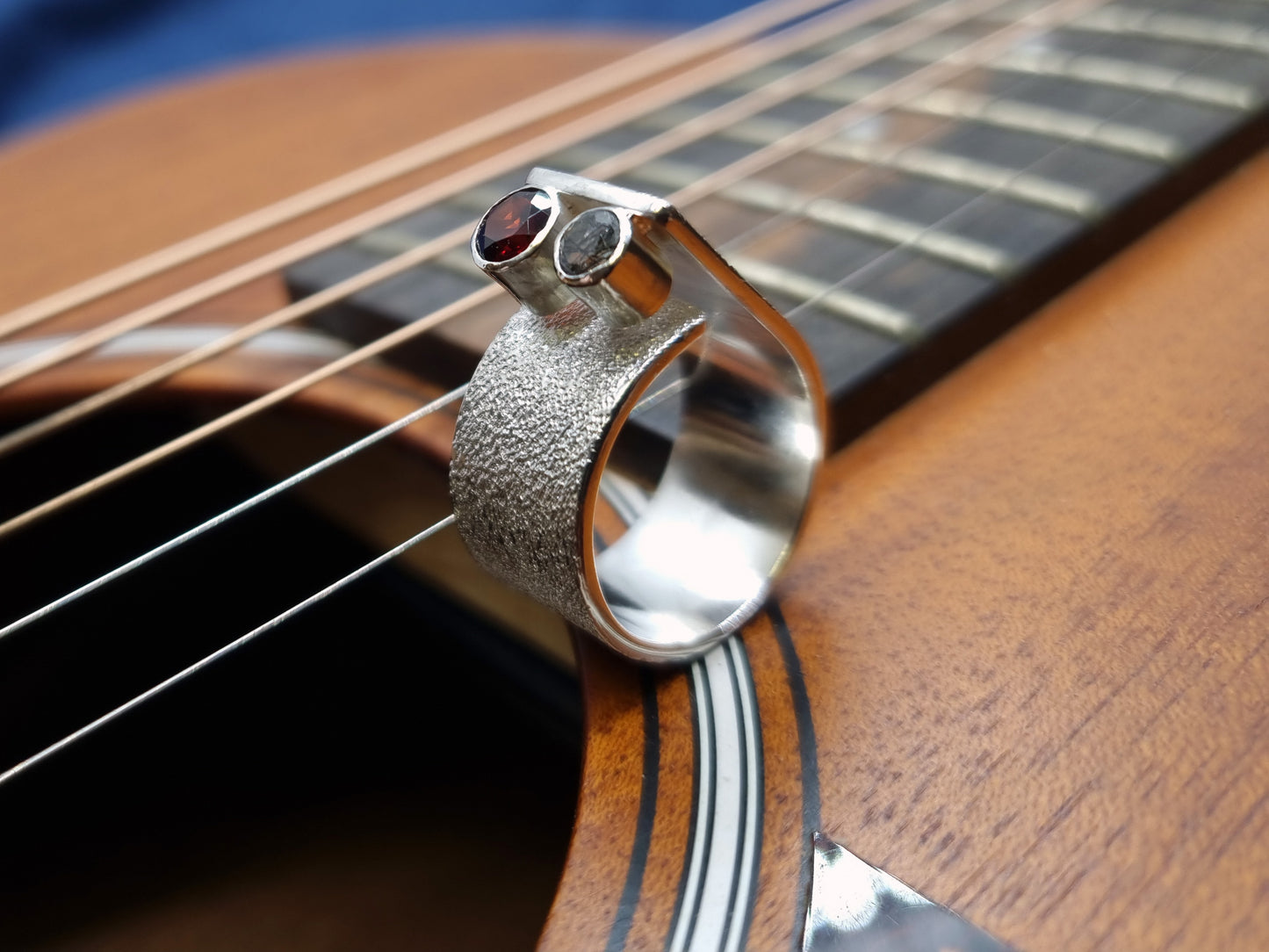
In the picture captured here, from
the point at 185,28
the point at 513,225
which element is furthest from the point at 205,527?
the point at 185,28

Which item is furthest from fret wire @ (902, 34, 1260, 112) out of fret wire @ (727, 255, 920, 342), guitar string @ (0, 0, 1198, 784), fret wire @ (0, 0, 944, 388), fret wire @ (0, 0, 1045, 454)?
guitar string @ (0, 0, 1198, 784)

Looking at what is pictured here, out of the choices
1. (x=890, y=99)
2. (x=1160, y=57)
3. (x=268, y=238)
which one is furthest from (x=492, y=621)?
(x=1160, y=57)

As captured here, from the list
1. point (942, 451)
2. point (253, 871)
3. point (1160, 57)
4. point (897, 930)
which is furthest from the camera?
point (1160, 57)

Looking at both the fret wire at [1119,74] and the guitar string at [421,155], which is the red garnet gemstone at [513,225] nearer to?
the guitar string at [421,155]

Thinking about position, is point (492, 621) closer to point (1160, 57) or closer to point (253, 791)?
point (253, 791)

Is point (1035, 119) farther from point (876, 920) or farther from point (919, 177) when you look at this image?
point (876, 920)

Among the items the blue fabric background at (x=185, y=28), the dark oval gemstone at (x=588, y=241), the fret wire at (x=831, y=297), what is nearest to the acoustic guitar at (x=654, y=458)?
the fret wire at (x=831, y=297)
